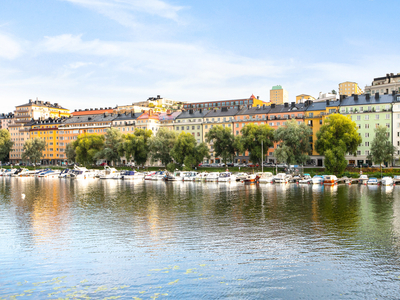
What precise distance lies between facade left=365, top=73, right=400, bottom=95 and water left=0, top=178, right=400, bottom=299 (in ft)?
449

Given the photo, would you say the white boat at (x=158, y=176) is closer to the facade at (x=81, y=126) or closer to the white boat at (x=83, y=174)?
the white boat at (x=83, y=174)

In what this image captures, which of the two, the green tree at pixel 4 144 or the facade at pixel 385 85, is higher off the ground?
the facade at pixel 385 85

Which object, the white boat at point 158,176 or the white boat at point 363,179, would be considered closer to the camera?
the white boat at point 363,179

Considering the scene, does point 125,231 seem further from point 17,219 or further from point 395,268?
point 395,268

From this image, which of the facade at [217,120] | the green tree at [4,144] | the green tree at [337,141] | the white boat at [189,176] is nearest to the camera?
the green tree at [337,141]

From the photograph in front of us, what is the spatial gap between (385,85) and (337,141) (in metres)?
91.6

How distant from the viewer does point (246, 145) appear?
342ft

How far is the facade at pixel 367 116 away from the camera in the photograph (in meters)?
104

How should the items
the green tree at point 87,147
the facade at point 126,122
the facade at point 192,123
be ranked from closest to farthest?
the green tree at point 87,147
the facade at point 192,123
the facade at point 126,122

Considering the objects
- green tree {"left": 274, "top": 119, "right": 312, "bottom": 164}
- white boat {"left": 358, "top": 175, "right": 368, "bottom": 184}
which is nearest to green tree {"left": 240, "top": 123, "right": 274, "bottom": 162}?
green tree {"left": 274, "top": 119, "right": 312, "bottom": 164}

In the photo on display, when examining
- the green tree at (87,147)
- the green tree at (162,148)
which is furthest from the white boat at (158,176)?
the green tree at (87,147)

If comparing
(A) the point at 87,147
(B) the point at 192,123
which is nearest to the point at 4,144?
(A) the point at 87,147

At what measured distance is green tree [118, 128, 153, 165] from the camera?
389 feet

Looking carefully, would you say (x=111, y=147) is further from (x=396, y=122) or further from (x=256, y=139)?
(x=396, y=122)
